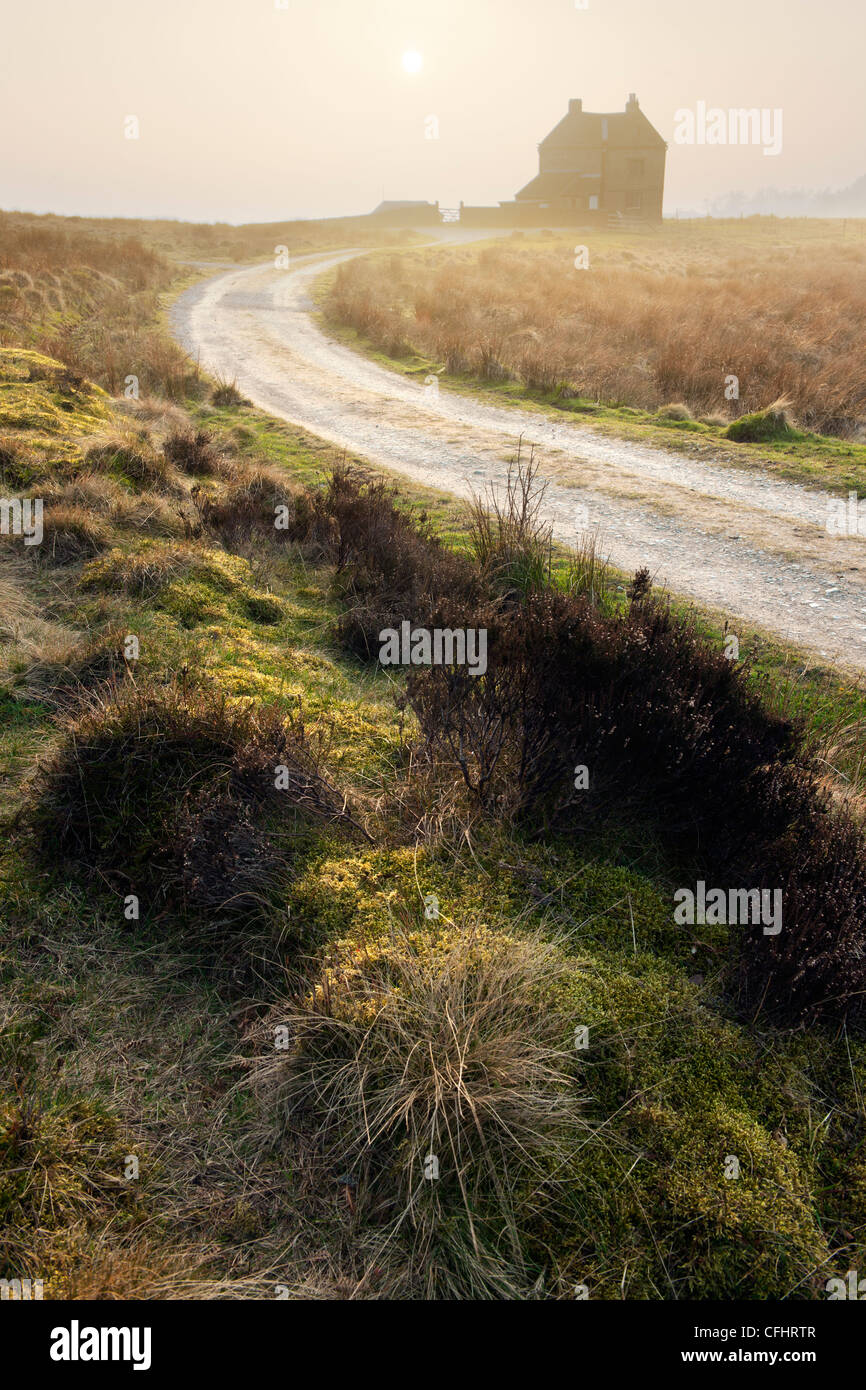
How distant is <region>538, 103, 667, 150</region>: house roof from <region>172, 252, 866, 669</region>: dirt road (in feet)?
136

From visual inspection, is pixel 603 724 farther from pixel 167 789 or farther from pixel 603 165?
pixel 603 165

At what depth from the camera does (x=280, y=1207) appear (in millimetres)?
2551

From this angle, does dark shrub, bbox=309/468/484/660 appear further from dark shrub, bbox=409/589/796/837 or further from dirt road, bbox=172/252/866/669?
dirt road, bbox=172/252/866/669

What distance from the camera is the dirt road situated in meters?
6.75

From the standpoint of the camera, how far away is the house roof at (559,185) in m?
50.0

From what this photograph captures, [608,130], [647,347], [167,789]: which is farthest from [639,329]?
[608,130]

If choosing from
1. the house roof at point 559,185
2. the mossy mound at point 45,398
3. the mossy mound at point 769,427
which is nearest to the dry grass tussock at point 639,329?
the mossy mound at point 769,427

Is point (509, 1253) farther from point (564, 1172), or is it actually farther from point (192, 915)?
point (192, 915)

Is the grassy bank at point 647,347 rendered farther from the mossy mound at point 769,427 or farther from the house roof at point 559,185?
the house roof at point 559,185

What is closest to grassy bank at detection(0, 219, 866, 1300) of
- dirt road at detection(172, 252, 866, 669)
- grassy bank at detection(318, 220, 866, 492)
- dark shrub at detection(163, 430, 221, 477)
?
dirt road at detection(172, 252, 866, 669)

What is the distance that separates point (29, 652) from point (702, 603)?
198 inches

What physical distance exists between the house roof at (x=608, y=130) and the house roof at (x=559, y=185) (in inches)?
64.9

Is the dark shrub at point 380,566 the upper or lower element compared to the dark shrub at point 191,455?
lower
